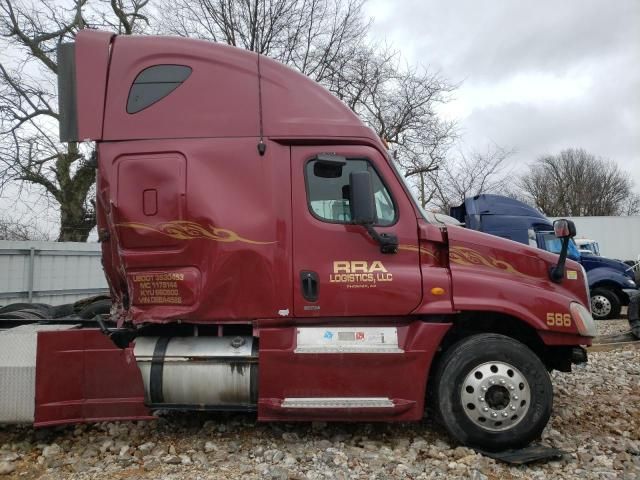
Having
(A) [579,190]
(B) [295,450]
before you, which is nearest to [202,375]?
(B) [295,450]

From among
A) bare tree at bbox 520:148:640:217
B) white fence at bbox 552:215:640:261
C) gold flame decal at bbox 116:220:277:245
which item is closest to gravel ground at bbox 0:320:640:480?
gold flame decal at bbox 116:220:277:245

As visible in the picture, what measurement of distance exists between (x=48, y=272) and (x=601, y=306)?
43.3 feet

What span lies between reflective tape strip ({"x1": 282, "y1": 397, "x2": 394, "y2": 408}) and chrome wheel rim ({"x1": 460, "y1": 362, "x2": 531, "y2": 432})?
63 centimetres

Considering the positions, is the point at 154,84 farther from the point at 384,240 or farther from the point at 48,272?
the point at 48,272

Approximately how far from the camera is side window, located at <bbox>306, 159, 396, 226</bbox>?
4.05 metres

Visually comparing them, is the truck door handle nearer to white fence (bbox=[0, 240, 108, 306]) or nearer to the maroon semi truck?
the maroon semi truck

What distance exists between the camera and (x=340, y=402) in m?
3.95

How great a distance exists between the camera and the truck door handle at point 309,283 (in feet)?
13.0

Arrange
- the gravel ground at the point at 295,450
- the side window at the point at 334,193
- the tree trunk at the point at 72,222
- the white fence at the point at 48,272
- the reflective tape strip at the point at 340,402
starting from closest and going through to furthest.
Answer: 1. the gravel ground at the point at 295,450
2. the reflective tape strip at the point at 340,402
3. the side window at the point at 334,193
4. the white fence at the point at 48,272
5. the tree trunk at the point at 72,222

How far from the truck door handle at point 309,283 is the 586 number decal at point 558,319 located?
1.88 metres

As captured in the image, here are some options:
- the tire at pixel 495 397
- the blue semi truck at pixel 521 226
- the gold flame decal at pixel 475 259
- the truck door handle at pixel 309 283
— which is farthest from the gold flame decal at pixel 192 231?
the blue semi truck at pixel 521 226

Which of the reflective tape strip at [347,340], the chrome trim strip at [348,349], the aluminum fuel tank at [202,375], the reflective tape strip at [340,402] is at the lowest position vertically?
the reflective tape strip at [340,402]

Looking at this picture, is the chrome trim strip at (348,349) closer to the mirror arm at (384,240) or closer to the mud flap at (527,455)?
the mirror arm at (384,240)

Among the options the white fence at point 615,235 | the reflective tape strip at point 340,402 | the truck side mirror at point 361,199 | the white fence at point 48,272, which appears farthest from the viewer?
the white fence at point 615,235
